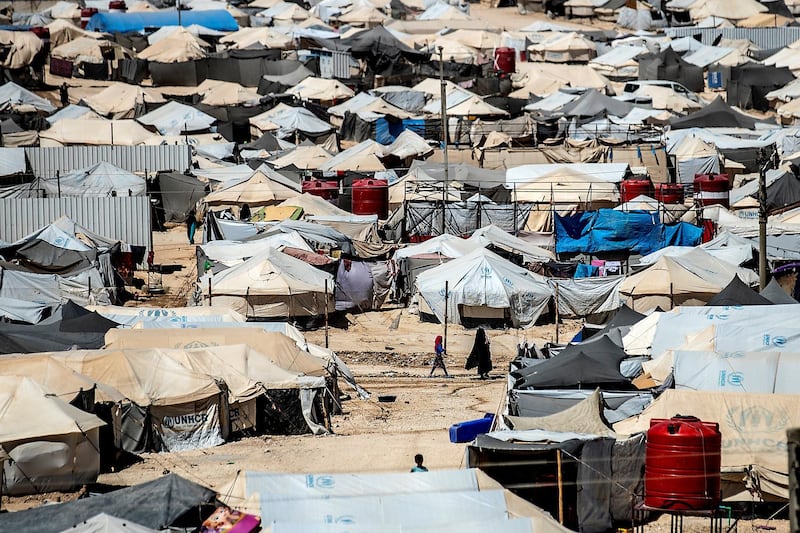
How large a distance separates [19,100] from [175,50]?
1297 centimetres

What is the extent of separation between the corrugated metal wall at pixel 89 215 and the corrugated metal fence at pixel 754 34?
1922 inches

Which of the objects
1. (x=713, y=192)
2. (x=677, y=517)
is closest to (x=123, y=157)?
(x=713, y=192)

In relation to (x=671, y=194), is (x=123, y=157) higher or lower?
lower

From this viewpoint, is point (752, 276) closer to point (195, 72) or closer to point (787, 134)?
point (787, 134)

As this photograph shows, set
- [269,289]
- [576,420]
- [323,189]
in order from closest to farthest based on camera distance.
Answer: [576,420] < [269,289] < [323,189]

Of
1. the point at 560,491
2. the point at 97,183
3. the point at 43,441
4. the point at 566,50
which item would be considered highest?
the point at 560,491

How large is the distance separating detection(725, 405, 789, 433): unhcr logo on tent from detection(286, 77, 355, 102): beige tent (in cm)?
4704

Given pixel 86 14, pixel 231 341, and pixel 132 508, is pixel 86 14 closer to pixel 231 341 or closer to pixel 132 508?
pixel 231 341

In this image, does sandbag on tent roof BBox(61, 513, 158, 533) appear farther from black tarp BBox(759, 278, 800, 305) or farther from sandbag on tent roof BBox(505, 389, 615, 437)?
black tarp BBox(759, 278, 800, 305)

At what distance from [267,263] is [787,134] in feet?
91.1

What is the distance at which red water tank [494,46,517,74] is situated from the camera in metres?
75.6

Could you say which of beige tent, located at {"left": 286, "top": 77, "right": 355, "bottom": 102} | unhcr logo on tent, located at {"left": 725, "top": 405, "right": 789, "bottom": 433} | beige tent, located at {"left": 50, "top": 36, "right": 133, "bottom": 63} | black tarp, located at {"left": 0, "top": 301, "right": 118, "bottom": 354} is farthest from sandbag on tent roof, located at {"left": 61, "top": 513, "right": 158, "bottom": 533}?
beige tent, located at {"left": 50, "top": 36, "right": 133, "bottom": 63}

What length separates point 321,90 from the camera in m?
68.4

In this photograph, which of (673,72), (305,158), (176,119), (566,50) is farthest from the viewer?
(566,50)
